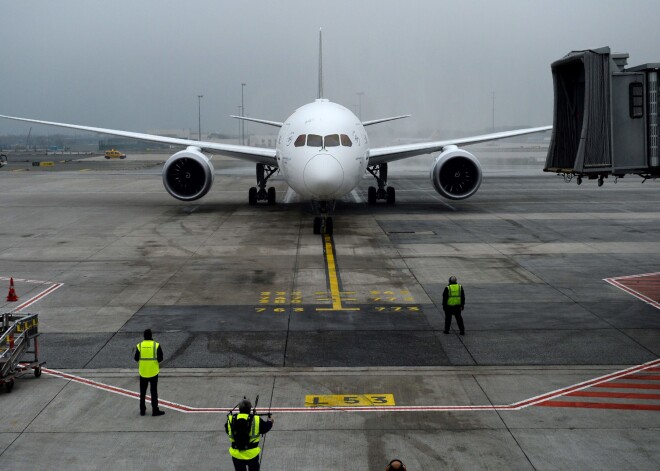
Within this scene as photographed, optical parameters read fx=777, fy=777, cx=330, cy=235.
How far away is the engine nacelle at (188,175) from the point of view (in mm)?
34562

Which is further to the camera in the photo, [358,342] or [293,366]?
[358,342]

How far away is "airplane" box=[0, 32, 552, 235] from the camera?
2675cm

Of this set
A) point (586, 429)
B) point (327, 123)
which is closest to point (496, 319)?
point (586, 429)

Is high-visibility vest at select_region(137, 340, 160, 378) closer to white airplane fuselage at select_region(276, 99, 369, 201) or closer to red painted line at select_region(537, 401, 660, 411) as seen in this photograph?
red painted line at select_region(537, 401, 660, 411)

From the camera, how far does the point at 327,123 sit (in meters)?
28.4


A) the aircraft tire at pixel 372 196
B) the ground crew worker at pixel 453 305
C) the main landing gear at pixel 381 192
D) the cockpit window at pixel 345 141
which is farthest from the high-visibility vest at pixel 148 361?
the aircraft tire at pixel 372 196

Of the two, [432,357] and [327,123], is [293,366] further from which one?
[327,123]

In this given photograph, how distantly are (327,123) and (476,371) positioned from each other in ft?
55.5

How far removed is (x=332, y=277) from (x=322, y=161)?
22.4 ft

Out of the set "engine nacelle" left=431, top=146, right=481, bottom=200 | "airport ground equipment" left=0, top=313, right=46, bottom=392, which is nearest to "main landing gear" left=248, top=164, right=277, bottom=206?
"engine nacelle" left=431, top=146, right=481, bottom=200

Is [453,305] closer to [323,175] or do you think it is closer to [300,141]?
[323,175]

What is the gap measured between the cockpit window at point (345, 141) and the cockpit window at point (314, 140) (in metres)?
0.84

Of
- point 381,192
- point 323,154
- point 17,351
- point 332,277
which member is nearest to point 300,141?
point 323,154

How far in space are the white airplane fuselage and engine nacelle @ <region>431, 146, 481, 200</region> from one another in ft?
17.3
